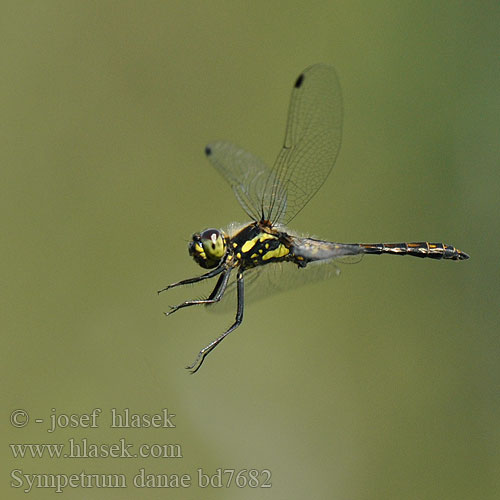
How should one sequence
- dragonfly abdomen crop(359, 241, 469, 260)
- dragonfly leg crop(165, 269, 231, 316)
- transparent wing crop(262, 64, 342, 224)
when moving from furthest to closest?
1. dragonfly abdomen crop(359, 241, 469, 260)
2. transparent wing crop(262, 64, 342, 224)
3. dragonfly leg crop(165, 269, 231, 316)

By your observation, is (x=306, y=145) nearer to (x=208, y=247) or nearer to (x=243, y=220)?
(x=208, y=247)

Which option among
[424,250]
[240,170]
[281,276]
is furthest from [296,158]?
[424,250]

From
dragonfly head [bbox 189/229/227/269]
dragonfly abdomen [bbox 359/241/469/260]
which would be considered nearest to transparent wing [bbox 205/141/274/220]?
dragonfly head [bbox 189/229/227/269]

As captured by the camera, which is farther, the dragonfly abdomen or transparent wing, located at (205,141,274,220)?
the dragonfly abdomen

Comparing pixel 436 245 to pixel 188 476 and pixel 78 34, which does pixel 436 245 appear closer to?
pixel 188 476

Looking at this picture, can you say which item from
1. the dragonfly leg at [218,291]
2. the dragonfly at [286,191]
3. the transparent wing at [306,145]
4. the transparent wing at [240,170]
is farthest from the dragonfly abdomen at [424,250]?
the dragonfly leg at [218,291]

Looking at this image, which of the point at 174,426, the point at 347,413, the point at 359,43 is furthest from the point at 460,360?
the point at 359,43

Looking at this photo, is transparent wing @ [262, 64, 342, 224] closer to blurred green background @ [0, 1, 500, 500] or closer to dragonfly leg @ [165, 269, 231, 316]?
dragonfly leg @ [165, 269, 231, 316]
